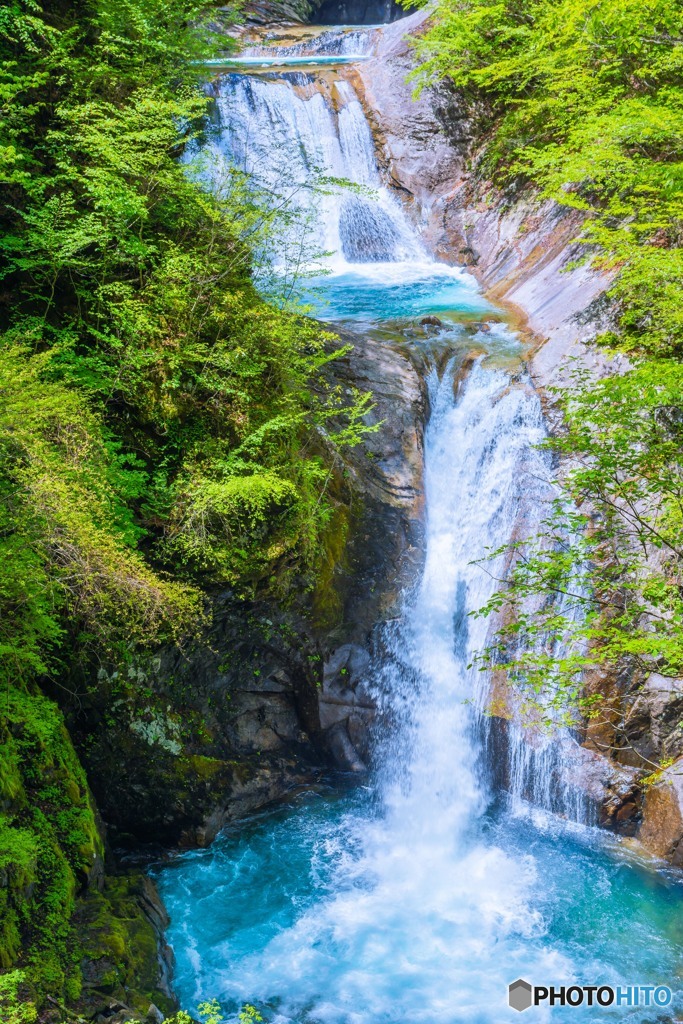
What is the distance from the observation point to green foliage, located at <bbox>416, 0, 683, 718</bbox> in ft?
23.5

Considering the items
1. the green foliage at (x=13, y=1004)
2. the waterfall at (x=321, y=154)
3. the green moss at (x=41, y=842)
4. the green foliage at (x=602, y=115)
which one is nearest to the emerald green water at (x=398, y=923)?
the green moss at (x=41, y=842)

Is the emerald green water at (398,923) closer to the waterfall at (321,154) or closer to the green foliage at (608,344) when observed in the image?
the green foliage at (608,344)

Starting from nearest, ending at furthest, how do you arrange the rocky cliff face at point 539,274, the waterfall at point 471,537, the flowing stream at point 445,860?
the flowing stream at point 445,860 < the rocky cliff face at point 539,274 < the waterfall at point 471,537

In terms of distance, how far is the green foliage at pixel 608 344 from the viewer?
7.18m

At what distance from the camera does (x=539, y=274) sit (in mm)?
13609

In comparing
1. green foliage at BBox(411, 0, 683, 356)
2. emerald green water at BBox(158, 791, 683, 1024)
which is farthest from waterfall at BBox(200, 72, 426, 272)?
emerald green water at BBox(158, 791, 683, 1024)

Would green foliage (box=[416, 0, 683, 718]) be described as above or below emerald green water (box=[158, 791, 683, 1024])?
above

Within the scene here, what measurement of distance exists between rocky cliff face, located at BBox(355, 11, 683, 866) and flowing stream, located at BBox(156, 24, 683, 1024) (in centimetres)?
39

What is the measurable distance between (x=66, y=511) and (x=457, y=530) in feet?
19.2

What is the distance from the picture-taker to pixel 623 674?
28.7 ft

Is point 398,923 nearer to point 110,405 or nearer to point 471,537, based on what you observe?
point 471,537

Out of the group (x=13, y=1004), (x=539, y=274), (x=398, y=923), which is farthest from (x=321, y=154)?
(x=13, y=1004)

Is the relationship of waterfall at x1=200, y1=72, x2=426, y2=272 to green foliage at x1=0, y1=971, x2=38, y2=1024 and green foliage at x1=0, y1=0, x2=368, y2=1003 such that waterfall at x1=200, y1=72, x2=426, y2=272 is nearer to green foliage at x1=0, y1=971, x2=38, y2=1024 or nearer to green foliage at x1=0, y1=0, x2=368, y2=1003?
green foliage at x1=0, y1=0, x2=368, y2=1003

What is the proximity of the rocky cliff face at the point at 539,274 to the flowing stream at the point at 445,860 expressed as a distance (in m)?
0.39
